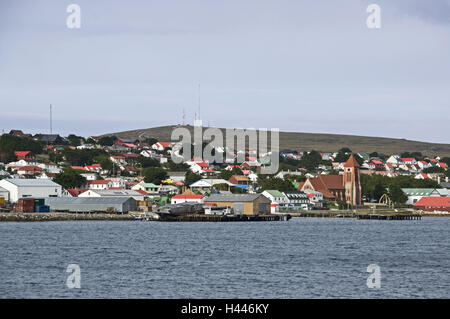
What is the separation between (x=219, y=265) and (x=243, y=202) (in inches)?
3008

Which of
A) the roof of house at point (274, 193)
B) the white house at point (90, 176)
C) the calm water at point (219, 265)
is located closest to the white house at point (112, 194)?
the roof of house at point (274, 193)

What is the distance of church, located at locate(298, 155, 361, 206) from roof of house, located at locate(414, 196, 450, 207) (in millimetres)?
11687

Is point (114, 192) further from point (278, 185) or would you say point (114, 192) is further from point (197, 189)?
point (278, 185)

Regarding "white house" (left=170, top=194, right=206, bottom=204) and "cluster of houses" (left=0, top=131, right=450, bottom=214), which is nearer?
"cluster of houses" (left=0, top=131, right=450, bottom=214)

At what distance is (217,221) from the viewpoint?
11656 cm

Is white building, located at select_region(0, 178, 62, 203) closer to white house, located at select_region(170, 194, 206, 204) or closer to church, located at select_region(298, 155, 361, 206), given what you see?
white house, located at select_region(170, 194, 206, 204)

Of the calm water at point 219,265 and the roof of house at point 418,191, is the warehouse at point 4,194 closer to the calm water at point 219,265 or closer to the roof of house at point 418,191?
the calm water at point 219,265

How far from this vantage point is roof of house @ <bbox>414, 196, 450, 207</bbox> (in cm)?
15525

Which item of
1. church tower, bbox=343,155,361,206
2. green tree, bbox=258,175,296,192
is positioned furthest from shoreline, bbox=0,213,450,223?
church tower, bbox=343,155,361,206
